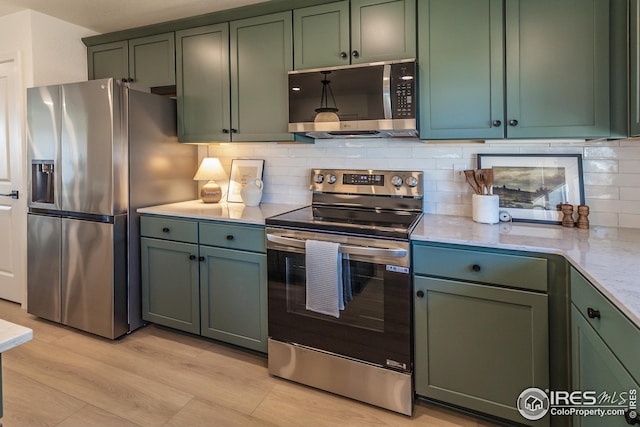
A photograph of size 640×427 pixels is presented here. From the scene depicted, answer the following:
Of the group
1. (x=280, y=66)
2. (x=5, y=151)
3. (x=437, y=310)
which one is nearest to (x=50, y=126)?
(x=5, y=151)

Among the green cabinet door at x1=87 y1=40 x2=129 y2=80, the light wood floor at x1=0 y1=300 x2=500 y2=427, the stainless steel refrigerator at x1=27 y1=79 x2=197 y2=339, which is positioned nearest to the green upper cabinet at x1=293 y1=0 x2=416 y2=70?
the stainless steel refrigerator at x1=27 y1=79 x2=197 y2=339

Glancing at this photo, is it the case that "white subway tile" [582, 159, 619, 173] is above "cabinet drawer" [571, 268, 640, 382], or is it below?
above

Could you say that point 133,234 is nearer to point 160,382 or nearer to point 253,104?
point 160,382

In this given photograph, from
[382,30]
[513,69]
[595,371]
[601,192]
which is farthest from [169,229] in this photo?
[601,192]

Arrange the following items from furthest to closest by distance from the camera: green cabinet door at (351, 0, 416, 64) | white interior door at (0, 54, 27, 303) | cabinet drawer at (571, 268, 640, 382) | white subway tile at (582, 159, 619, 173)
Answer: white interior door at (0, 54, 27, 303), green cabinet door at (351, 0, 416, 64), white subway tile at (582, 159, 619, 173), cabinet drawer at (571, 268, 640, 382)

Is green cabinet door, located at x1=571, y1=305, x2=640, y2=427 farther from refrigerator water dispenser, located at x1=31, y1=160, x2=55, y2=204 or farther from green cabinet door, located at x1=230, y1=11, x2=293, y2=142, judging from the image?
refrigerator water dispenser, located at x1=31, y1=160, x2=55, y2=204

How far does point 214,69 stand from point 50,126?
1244 millimetres

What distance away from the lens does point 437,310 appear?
5.97 feet

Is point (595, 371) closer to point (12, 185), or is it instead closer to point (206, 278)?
point (206, 278)

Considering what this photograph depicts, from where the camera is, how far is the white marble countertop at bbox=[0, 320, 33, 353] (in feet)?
2.46

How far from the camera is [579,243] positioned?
167 cm

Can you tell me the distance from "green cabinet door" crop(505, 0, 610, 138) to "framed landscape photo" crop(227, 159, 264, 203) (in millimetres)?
1780

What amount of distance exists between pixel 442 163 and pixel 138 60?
7.98ft

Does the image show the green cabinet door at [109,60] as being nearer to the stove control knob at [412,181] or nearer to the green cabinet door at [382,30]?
the green cabinet door at [382,30]
